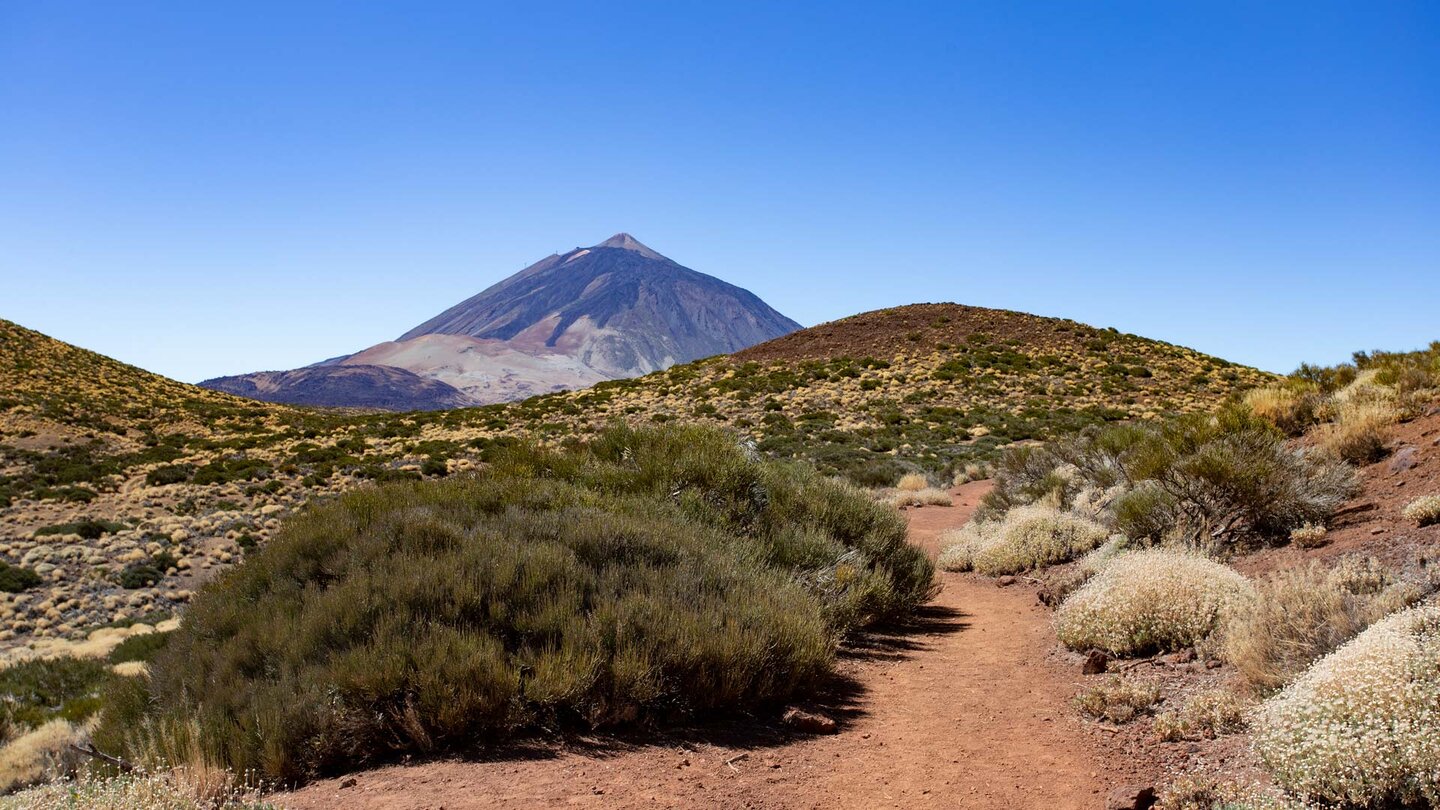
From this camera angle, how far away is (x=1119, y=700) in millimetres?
5691

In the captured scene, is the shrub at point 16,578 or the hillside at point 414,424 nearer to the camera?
the shrub at point 16,578

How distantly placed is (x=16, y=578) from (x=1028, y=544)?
21.6m

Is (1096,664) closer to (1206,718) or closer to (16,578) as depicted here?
(1206,718)

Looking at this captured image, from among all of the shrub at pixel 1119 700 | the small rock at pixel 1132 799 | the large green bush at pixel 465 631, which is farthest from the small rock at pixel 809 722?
the small rock at pixel 1132 799

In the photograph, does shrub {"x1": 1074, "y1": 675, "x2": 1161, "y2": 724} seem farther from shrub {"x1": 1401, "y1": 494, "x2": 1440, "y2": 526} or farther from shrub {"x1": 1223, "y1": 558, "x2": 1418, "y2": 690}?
shrub {"x1": 1401, "y1": 494, "x2": 1440, "y2": 526}

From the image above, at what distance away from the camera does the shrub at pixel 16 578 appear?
63.1 feet

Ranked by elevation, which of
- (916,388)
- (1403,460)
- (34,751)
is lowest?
(34,751)

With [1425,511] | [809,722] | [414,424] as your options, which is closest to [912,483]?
[1425,511]

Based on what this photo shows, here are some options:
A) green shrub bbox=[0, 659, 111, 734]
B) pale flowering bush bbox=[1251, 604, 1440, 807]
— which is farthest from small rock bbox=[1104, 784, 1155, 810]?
green shrub bbox=[0, 659, 111, 734]

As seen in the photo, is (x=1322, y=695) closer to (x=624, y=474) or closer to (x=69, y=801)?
(x=69, y=801)

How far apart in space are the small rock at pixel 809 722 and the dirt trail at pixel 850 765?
73 millimetres

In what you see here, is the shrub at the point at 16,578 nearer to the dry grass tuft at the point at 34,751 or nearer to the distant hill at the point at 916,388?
the dry grass tuft at the point at 34,751

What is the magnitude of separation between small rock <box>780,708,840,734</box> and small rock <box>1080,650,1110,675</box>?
2155 mm

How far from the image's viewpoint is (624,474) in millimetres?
10055
